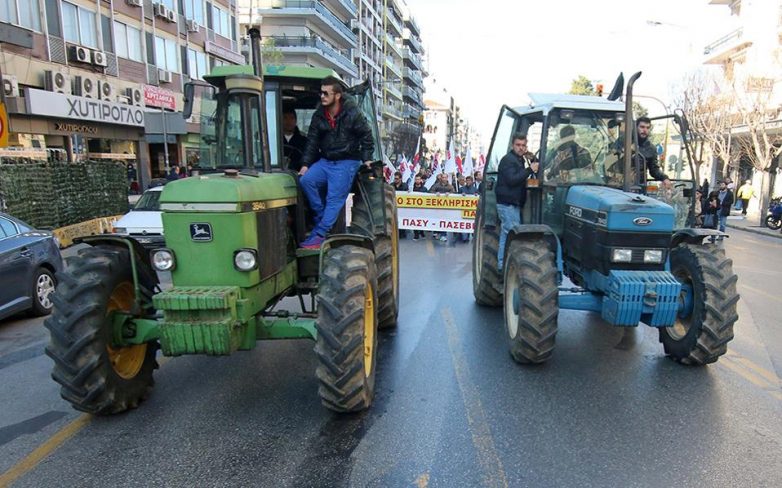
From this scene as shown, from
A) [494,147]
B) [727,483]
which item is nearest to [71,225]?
[494,147]

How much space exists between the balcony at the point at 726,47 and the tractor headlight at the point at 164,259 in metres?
36.2

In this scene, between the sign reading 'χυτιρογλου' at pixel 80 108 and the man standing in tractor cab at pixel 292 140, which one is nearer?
the man standing in tractor cab at pixel 292 140

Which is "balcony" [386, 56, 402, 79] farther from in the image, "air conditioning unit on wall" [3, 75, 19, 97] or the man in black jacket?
the man in black jacket

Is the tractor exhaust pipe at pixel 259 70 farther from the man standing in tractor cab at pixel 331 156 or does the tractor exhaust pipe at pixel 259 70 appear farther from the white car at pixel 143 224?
the white car at pixel 143 224

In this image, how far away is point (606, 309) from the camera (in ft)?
15.7

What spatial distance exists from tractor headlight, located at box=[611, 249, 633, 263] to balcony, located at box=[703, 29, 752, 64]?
3316 centimetres

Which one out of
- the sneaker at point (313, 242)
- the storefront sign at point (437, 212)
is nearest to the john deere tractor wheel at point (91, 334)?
the sneaker at point (313, 242)

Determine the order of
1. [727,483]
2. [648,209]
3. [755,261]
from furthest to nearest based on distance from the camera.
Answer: [755,261]
[648,209]
[727,483]

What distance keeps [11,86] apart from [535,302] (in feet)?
64.3

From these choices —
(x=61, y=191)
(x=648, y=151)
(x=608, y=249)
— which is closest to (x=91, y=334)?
(x=608, y=249)

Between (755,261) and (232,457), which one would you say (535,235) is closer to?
(232,457)

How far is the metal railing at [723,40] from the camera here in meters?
30.5

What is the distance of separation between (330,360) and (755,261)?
12469mm

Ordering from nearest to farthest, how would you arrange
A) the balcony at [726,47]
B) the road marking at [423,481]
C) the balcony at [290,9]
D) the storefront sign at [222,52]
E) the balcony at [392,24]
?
the road marking at [423,481] < the storefront sign at [222,52] < the balcony at [726,47] < the balcony at [290,9] < the balcony at [392,24]
